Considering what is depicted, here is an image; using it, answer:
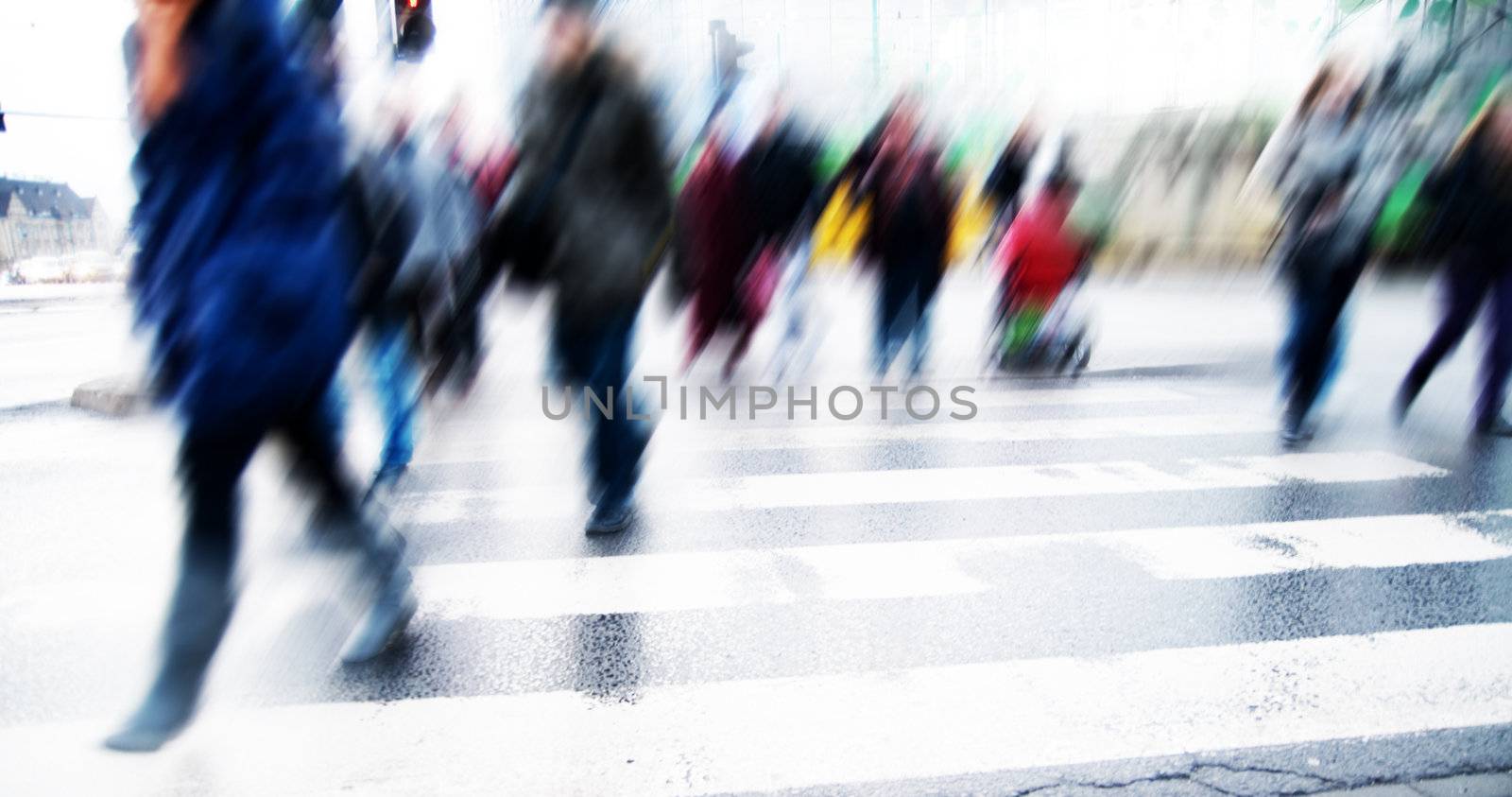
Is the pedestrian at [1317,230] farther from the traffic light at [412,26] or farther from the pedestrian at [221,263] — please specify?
the traffic light at [412,26]

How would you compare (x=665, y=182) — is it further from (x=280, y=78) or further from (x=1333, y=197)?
(x=1333, y=197)

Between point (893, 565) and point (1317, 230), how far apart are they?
2.97 meters

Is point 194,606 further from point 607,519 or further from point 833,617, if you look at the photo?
point 607,519

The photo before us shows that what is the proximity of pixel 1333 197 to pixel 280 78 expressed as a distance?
4.66m

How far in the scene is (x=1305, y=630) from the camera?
3295 millimetres

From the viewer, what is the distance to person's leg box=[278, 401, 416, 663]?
110 inches

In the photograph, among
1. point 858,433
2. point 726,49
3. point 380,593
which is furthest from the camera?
point 726,49

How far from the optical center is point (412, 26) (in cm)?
927

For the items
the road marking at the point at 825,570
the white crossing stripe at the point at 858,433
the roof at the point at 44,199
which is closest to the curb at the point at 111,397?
the white crossing stripe at the point at 858,433

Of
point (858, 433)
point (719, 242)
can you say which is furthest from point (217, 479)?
point (719, 242)

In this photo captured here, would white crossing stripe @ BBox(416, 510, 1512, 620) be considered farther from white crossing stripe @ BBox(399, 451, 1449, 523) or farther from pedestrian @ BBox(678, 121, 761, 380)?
pedestrian @ BBox(678, 121, 761, 380)

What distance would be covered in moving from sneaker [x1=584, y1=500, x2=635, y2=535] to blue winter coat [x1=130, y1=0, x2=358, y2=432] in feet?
6.19

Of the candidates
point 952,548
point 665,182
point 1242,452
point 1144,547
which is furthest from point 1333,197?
point 665,182

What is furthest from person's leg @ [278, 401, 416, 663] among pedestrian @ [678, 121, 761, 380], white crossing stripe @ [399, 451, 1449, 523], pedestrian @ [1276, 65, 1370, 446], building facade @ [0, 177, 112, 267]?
building facade @ [0, 177, 112, 267]
